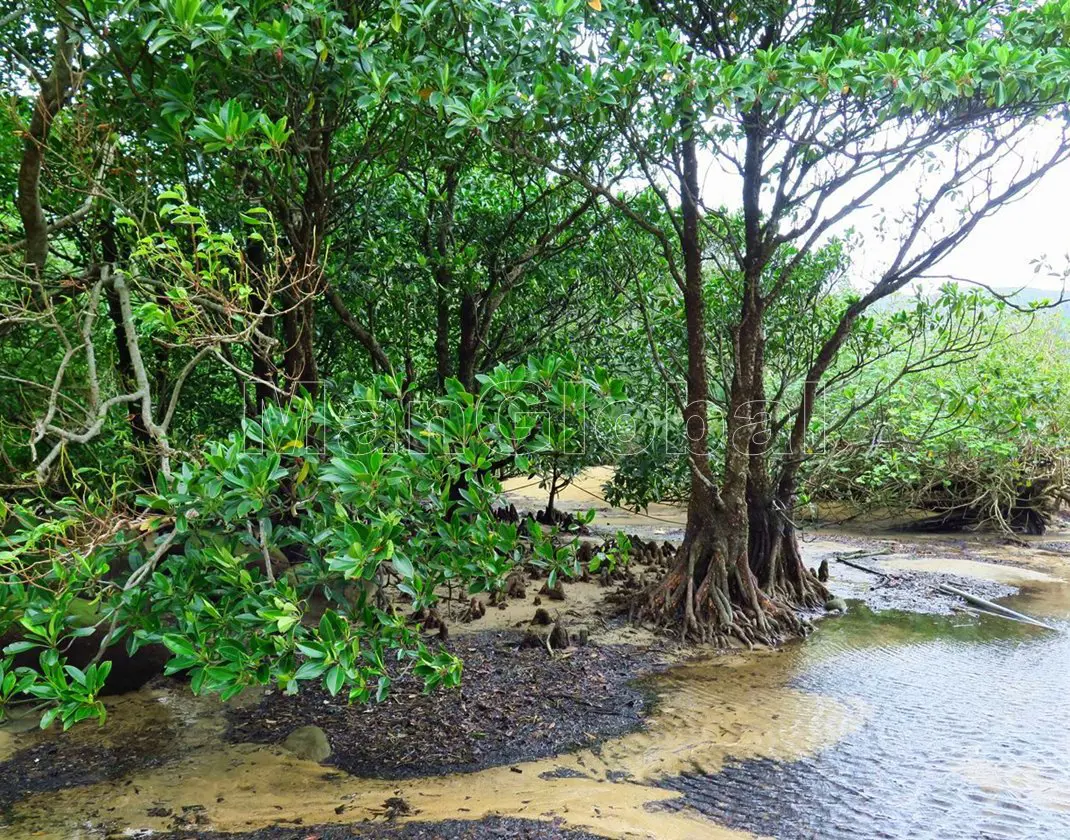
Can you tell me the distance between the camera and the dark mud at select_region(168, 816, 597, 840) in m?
3.30

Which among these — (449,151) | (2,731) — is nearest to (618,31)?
(449,151)

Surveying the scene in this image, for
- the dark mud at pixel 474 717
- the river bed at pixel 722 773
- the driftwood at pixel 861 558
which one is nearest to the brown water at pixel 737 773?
the river bed at pixel 722 773

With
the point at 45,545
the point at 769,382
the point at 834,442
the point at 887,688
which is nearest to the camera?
the point at 45,545

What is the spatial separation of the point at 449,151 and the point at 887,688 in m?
5.43

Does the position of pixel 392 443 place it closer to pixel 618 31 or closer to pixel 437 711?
pixel 437 711

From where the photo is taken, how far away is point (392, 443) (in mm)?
3748

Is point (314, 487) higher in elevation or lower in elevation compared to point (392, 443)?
lower

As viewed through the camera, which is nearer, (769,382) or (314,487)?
(314,487)

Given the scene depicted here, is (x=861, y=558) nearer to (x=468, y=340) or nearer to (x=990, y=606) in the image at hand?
(x=990, y=606)

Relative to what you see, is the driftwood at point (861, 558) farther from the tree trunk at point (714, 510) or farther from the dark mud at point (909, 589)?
the tree trunk at point (714, 510)

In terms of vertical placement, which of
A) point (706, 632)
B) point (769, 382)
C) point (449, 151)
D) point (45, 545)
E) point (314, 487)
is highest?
point (449, 151)

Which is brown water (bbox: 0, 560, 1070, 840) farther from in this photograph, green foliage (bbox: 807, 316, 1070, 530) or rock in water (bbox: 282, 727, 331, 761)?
green foliage (bbox: 807, 316, 1070, 530)

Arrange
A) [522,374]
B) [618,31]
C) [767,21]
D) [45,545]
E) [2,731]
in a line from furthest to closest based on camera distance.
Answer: [767,21]
[618,31]
[2,731]
[45,545]
[522,374]

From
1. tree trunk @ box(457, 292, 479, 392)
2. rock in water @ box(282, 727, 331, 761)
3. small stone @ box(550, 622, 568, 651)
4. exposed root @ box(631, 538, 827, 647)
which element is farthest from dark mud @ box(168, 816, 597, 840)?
tree trunk @ box(457, 292, 479, 392)
